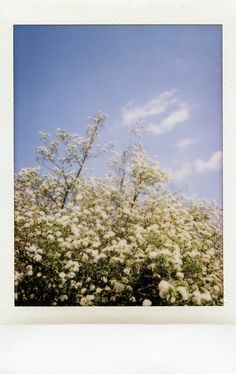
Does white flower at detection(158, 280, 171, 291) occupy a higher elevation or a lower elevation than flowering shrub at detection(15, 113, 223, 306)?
lower

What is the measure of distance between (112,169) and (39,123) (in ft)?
1.04

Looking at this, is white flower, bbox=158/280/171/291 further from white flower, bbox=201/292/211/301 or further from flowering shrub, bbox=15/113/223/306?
white flower, bbox=201/292/211/301

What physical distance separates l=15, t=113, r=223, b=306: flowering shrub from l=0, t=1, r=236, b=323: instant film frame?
3 centimetres

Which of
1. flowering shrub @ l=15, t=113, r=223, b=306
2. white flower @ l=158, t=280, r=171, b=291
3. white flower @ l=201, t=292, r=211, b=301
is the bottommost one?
white flower @ l=201, t=292, r=211, b=301

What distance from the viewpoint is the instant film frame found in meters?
1.66

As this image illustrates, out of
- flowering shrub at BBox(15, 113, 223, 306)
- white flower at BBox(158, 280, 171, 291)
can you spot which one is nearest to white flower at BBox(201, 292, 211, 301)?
flowering shrub at BBox(15, 113, 223, 306)
